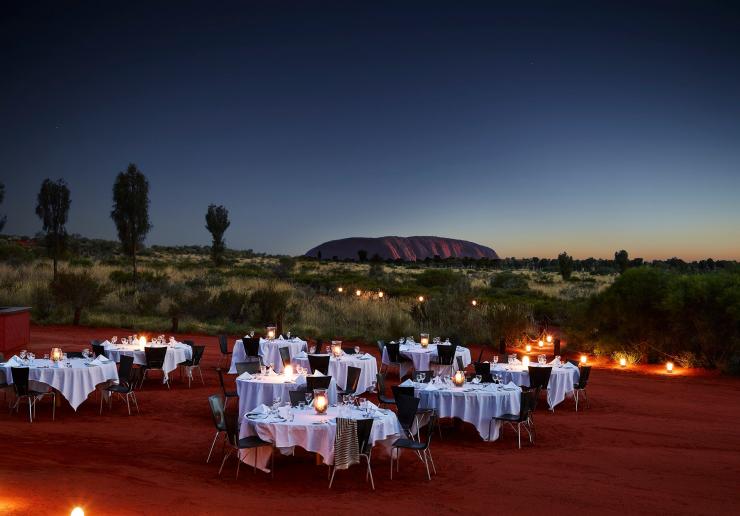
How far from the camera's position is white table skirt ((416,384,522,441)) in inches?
437

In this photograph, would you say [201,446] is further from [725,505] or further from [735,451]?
[735,451]

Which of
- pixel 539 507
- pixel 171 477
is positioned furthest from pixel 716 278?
pixel 171 477

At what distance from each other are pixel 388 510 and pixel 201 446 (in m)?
3.83

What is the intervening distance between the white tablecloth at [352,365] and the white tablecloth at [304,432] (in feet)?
Answer: 18.9

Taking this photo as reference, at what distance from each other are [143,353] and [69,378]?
289 centimetres

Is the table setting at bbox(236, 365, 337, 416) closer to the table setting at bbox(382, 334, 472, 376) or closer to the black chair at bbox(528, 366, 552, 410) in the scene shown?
the black chair at bbox(528, 366, 552, 410)

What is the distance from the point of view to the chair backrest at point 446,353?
54.4 feet

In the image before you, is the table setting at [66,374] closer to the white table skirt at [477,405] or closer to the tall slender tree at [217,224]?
the white table skirt at [477,405]

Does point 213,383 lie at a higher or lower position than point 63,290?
lower

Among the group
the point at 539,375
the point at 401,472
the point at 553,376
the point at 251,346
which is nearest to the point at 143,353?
the point at 251,346

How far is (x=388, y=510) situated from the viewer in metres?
7.60

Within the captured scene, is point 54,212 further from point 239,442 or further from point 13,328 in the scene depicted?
point 239,442

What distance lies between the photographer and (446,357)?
16.7 m

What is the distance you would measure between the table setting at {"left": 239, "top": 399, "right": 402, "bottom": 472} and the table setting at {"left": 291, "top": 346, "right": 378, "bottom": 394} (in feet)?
17.6
